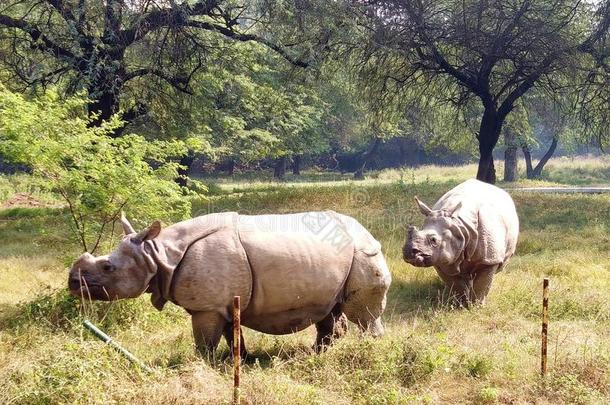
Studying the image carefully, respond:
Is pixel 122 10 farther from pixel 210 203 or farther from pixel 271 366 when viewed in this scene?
pixel 271 366

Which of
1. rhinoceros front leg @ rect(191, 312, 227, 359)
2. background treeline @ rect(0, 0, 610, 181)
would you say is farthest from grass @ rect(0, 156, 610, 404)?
background treeline @ rect(0, 0, 610, 181)

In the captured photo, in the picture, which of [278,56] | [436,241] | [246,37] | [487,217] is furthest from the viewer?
[278,56]

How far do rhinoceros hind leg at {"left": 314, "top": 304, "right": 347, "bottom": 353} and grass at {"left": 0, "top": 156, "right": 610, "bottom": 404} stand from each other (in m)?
0.25

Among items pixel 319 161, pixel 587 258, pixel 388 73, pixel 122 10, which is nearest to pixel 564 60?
pixel 388 73

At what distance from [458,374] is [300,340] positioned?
2030 millimetres

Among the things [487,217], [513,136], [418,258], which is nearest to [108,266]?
[418,258]

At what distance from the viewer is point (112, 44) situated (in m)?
15.5

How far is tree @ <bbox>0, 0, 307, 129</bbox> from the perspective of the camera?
14.9m

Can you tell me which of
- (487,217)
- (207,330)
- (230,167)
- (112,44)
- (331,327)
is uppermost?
(112,44)

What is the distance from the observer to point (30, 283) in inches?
384

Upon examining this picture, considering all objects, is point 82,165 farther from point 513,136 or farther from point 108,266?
point 513,136

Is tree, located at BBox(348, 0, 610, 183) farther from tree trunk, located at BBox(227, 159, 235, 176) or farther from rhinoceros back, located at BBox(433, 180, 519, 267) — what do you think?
tree trunk, located at BBox(227, 159, 235, 176)

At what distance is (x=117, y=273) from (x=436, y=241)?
14.1 ft

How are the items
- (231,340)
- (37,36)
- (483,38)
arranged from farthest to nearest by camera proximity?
1. (483,38)
2. (37,36)
3. (231,340)
